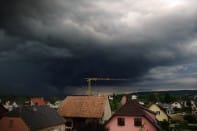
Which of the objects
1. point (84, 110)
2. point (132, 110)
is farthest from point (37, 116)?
point (132, 110)

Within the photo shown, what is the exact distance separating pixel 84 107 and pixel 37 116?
12.5 meters

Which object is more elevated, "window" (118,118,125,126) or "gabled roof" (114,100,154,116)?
"gabled roof" (114,100,154,116)

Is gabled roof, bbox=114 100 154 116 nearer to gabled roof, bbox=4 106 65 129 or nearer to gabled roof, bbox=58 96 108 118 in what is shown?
gabled roof, bbox=58 96 108 118

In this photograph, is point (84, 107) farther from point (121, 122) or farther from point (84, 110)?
point (121, 122)

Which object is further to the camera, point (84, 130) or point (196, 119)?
point (196, 119)

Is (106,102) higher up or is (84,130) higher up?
(106,102)

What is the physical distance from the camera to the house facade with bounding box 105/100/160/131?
51344mm

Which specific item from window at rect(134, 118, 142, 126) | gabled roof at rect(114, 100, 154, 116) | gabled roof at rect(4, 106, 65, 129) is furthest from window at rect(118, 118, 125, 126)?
gabled roof at rect(4, 106, 65, 129)

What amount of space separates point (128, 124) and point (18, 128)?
1963 cm

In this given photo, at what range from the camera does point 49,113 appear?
197ft

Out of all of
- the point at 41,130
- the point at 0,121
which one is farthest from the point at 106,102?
the point at 0,121

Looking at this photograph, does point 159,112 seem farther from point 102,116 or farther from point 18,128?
point 18,128

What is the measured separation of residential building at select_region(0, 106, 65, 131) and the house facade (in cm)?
1129

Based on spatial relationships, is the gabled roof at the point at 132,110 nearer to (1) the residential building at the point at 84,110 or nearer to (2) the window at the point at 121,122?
(2) the window at the point at 121,122
